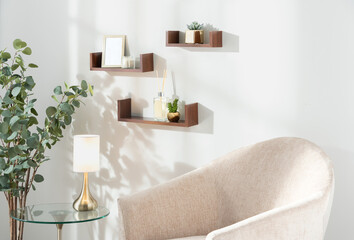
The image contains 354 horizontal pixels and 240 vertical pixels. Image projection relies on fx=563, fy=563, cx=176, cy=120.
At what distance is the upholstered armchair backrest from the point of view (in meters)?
2.69

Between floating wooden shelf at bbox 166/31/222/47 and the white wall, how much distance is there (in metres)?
0.05

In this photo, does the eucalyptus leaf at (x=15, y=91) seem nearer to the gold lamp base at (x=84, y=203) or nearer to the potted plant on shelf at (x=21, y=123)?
the potted plant on shelf at (x=21, y=123)

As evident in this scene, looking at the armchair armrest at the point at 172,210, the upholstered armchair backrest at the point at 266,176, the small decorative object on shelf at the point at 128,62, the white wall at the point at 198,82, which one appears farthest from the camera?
the small decorative object on shelf at the point at 128,62

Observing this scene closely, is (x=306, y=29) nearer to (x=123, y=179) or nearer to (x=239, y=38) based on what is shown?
(x=239, y=38)

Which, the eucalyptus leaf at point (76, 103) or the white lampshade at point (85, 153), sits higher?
the eucalyptus leaf at point (76, 103)

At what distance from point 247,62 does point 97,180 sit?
1.39m

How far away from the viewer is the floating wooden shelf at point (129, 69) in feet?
11.4

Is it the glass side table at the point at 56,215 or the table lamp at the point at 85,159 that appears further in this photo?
the table lamp at the point at 85,159

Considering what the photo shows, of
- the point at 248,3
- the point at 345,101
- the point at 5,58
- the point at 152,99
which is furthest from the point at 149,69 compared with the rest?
the point at 345,101

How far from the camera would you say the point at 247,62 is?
325 centimetres

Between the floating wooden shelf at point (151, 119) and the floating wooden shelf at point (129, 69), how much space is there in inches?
8.5

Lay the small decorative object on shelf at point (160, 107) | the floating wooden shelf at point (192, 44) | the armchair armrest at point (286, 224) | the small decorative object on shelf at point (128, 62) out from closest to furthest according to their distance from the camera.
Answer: the armchair armrest at point (286, 224)
the floating wooden shelf at point (192, 44)
the small decorative object on shelf at point (160, 107)
the small decorative object on shelf at point (128, 62)

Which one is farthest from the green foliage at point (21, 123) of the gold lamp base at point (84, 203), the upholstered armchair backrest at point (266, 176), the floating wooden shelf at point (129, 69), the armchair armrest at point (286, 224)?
the armchair armrest at point (286, 224)

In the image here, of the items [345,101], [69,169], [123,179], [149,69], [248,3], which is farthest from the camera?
[69,169]
